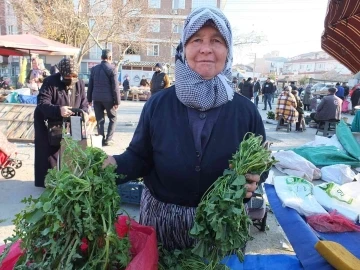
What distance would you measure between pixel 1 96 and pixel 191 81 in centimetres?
1037

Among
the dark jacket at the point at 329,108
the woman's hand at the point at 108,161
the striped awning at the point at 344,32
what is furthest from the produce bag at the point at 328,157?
the woman's hand at the point at 108,161

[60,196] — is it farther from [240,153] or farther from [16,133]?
[16,133]

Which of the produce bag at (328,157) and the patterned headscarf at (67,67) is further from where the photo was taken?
the produce bag at (328,157)

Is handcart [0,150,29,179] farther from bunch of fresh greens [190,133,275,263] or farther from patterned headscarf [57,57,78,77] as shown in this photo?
bunch of fresh greens [190,133,275,263]

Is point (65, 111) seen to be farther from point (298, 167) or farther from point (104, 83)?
point (298, 167)

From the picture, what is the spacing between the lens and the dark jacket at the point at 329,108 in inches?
335

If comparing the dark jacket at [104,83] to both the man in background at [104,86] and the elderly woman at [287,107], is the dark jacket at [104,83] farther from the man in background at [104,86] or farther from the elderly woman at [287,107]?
the elderly woman at [287,107]

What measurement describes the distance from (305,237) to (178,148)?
1574 mm

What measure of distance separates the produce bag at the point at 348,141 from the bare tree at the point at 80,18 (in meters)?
14.7

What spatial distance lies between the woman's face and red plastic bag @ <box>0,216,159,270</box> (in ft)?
2.35

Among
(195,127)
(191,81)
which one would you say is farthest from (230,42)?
(195,127)

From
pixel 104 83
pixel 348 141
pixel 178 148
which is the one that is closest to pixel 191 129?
pixel 178 148

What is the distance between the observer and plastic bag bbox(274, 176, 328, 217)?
9.04ft

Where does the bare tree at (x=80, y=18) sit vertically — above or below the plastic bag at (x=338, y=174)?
above
